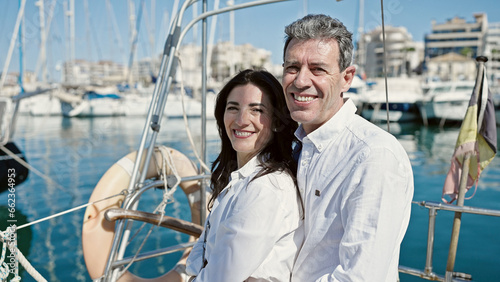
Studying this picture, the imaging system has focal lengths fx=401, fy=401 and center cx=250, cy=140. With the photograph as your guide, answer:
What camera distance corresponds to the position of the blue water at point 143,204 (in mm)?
5777

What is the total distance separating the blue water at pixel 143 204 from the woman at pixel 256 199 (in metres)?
4.19

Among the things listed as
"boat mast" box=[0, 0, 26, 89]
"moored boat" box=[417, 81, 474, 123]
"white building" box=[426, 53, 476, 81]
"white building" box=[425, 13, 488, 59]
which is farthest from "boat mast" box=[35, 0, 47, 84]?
"white building" box=[425, 13, 488, 59]

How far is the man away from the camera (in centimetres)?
125

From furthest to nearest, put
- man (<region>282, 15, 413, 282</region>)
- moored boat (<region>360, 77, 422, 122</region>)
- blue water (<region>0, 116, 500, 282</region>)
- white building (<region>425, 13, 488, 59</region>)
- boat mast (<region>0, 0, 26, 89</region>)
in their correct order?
white building (<region>425, 13, 488, 59</region>) < moored boat (<region>360, 77, 422, 122</region>) < boat mast (<region>0, 0, 26, 89</region>) < blue water (<region>0, 116, 500, 282</region>) < man (<region>282, 15, 413, 282</region>)

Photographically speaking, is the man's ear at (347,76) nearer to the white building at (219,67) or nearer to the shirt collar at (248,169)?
the shirt collar at (248,169)

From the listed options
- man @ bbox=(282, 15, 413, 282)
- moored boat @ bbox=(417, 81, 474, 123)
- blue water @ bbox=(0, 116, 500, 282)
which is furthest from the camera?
moored boat @ bbox=(417, 81, 474, 123)

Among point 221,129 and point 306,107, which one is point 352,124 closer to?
point 306,107

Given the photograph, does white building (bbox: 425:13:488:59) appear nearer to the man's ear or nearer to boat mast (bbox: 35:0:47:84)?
boat mast (bbox: 35:0:47:84)

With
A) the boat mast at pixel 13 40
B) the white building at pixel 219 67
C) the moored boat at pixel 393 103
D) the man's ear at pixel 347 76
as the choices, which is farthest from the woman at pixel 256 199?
the moored boat at pixel 393 103

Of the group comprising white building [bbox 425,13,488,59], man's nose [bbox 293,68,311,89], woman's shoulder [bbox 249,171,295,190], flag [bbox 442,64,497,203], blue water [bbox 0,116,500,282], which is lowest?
blue water [bbox 0,116,500,282]

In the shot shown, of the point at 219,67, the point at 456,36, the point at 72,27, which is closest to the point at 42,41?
the point at 72,27

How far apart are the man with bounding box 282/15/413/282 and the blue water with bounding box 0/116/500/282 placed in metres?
4.29

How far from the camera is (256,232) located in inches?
54.2

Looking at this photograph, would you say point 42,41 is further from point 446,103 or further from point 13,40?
point 446,103
